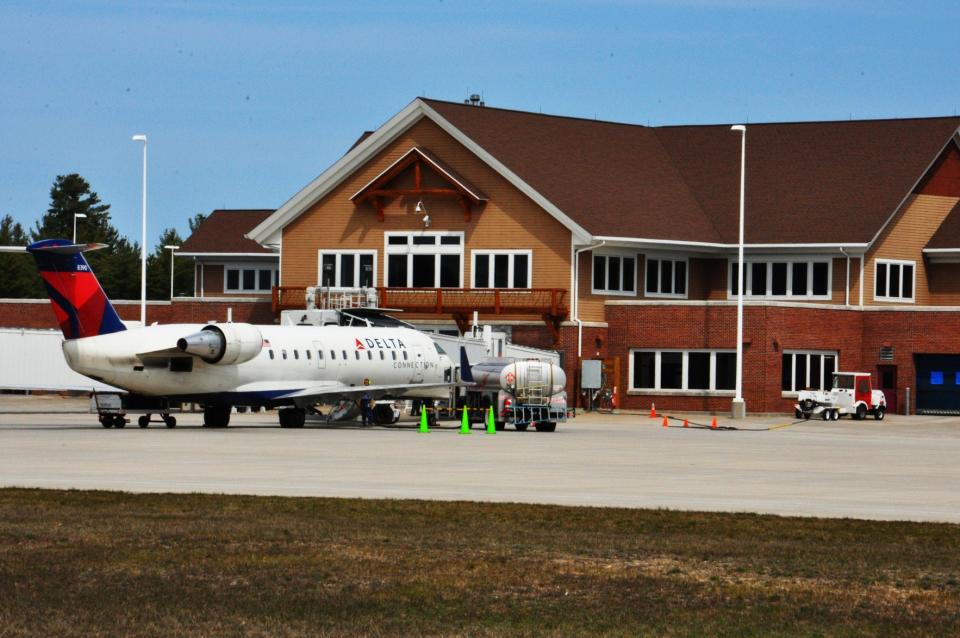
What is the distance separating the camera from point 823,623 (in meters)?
15.1

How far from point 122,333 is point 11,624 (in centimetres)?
3466

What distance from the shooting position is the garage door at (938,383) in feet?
238

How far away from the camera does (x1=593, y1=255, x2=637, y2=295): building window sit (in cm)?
7538

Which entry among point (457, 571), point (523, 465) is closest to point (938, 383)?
point (523, 465)

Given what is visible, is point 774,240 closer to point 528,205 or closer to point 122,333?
point 528,205

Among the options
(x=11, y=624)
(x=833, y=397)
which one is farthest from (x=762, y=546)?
(x=833, y=397)

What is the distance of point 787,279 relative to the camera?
7750 centimetres

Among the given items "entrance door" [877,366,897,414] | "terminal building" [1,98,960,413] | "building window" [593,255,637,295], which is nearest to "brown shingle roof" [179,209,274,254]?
"terminal building" [1,98,960,413]

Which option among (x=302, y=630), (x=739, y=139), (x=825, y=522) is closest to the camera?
(x=302, y=630)

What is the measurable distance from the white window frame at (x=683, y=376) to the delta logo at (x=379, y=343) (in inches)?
674

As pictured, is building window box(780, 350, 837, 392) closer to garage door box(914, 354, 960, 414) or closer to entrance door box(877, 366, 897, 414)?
entrance door box(877, 366, 897, 414)

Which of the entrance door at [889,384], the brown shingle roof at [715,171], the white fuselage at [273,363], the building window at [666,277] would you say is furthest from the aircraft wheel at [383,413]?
the entrance door at [889,384]

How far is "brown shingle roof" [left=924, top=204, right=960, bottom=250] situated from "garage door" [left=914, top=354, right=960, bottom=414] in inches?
299

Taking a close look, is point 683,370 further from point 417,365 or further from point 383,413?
point 383,413
